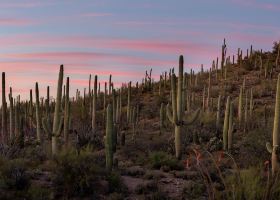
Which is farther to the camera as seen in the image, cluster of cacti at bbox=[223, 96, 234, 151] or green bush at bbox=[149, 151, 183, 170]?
cluster of cacti at bbox=[223, 96, 234, 151]

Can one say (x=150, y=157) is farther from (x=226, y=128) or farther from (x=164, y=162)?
(x=226, y=128)

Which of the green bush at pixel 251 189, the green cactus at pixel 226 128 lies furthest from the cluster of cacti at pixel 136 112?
the green bush at pixel 251 189

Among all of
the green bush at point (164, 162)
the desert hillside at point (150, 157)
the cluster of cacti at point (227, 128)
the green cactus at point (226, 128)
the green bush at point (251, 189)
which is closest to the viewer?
the green bush at point (251, 189)

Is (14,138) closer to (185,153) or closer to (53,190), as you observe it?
(185,153)

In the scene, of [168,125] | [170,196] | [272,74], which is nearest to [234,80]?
[272,74]

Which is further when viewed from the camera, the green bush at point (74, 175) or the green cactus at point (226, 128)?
the green cactus at point (226, 128)

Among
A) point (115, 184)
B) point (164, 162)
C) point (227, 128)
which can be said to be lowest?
point (115, 184)

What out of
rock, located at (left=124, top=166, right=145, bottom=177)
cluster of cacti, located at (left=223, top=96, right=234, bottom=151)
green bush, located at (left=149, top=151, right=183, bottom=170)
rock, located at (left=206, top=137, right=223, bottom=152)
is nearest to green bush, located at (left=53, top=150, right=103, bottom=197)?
rock, located at (left=124, top=166, right=145, bottom=177)

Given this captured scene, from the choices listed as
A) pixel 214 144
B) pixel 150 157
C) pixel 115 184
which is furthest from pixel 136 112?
pixel 115 184

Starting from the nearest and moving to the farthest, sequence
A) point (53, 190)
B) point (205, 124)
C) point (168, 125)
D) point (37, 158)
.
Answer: point (53, 190), point (37, 158), point (205, 124), point (168, 125)

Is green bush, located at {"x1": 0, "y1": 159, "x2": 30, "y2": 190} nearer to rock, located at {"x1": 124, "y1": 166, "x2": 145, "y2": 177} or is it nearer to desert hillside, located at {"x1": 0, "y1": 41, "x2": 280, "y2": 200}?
desert hillside, located at {"x1": 0, "y1": 41, "x2": 280, "y2": 200}

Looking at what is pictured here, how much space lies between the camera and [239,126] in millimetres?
26984

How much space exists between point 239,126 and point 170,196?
1428 cm

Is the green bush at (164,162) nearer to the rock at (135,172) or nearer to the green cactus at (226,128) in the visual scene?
the rock at (135,172)
